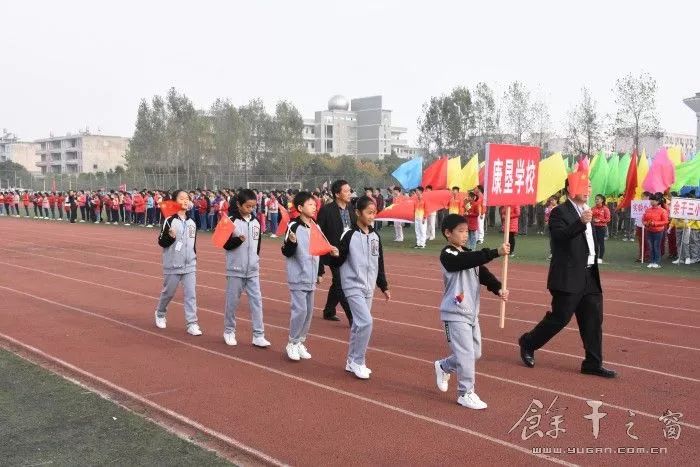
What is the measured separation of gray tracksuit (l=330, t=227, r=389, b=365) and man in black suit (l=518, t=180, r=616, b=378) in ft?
5.62

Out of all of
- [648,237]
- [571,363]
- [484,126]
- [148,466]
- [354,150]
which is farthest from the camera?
[354,150]

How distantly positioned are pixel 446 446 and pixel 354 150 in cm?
9553

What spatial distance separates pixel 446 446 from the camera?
473 centimetres

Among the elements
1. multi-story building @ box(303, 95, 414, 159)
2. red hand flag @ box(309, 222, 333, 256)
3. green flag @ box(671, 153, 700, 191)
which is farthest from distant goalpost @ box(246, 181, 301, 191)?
multi-story building @ box(303, 95, 414, 159)

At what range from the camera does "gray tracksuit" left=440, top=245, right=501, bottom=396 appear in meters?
5.53

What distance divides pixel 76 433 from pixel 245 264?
2.98m

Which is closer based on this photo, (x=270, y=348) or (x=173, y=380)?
(x=173, y=380)

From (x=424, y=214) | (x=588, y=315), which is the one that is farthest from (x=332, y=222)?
(x=424, y=214)

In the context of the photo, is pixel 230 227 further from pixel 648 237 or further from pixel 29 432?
pixel 648 237

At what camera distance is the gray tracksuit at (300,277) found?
7031mm

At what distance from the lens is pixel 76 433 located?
4961 millimetres

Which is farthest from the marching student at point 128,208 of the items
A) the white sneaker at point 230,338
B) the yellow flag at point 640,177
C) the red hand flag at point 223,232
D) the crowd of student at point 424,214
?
the red hand flag at point 223,232

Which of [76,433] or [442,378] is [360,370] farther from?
[76,433]

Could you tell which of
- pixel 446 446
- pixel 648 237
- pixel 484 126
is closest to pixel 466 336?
pixel 446 446
